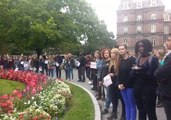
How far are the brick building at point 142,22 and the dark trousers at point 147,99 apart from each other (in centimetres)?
7300

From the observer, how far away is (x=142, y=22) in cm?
8212

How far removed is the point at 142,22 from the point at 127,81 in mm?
76129

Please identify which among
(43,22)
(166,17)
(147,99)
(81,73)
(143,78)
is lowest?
(81,73)

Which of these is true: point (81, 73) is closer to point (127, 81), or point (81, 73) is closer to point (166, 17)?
point (127, 81)

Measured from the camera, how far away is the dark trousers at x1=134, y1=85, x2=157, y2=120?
6.75 m

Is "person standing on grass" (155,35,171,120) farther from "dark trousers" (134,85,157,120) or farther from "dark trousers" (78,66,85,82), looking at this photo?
"dark trousers" (78,66,85,82)

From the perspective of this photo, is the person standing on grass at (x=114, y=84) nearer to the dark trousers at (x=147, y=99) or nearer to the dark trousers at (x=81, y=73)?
the dark trousers at (x=147, y=99)

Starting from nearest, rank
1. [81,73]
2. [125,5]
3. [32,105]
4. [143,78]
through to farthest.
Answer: [143,78] → [32,105] → [81,73] → [125,5]

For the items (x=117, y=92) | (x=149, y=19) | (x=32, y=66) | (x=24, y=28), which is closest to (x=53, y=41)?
(x=24, y=28)

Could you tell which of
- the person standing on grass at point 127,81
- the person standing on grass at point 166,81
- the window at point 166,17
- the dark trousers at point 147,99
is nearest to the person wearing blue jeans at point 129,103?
the person standing on grass at point 127,81

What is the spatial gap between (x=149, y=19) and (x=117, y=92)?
7403cm

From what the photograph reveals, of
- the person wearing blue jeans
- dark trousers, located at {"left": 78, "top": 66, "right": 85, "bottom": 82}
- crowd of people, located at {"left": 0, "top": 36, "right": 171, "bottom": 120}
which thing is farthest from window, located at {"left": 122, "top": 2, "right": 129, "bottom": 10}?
the person wearing blue jeans

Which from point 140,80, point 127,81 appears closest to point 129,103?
point 127,81

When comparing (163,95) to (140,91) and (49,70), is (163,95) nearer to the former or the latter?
(140,91)
